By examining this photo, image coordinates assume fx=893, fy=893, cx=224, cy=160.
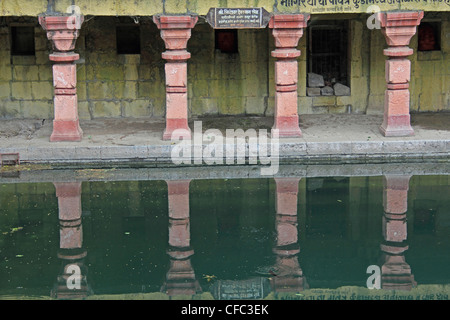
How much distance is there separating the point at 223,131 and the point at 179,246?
19.9ft

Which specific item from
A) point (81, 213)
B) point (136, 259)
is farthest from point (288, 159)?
point (136, 259)

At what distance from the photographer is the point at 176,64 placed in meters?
16.3

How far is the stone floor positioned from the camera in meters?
15.8

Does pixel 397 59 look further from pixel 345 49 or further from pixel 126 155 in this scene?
pixel 126 155

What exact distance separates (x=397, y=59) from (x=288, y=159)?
276cm

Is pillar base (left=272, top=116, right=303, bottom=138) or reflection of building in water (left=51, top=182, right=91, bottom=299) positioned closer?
reflection of building in water (left=51, top=182, right=91, bottom=299)

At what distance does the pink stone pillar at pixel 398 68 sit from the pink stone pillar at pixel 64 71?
561 centimetres

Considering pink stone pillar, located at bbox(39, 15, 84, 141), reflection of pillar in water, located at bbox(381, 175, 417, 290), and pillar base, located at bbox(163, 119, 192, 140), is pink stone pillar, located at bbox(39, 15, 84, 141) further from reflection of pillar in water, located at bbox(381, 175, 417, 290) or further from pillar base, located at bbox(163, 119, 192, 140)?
reflection of pillar in water, located at bbox(381, 175, 417, 290)

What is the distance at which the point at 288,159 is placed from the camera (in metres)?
16.0

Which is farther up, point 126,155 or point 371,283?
point 126,155

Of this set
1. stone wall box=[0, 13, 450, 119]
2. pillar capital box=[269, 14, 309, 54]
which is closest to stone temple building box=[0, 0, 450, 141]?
stone wall box=[0, 13, 450, 119]

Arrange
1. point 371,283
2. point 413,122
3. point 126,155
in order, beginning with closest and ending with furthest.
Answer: point 371,283, point 126,155, point 413,122

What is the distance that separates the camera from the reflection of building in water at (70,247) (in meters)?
10.3

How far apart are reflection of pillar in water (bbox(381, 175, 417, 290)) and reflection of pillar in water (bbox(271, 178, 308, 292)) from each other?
1048 mm
